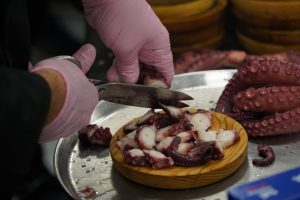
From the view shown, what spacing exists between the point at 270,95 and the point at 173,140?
31 cm

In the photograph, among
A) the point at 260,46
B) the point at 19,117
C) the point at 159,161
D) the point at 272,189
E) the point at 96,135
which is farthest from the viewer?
the point at 260,46

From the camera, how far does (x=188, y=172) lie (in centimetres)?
114

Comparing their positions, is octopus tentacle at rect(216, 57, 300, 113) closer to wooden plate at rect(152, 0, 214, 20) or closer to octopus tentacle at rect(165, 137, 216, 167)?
octopus tentacle at rect(165, 137, 216, 167)

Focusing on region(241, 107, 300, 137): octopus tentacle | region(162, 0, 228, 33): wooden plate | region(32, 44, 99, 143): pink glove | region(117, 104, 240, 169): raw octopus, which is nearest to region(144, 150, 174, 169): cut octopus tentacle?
region(117, 104, 240, 169): raw octopus

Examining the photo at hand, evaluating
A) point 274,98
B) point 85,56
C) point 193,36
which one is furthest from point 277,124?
point 193,36

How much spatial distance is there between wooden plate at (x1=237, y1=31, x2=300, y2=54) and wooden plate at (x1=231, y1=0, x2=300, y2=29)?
7 cm

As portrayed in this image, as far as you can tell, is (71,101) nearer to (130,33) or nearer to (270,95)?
(130,33)

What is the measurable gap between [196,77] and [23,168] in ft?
2.83

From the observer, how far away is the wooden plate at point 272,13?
1725 millimetres

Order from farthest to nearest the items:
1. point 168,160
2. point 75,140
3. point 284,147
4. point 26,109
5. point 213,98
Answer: point 213,98
point 75,140
point 284,147
point 168,160
point 26,109

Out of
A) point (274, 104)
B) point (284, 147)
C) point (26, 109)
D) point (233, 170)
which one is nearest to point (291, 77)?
point (274, 104)

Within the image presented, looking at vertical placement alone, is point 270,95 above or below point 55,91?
below

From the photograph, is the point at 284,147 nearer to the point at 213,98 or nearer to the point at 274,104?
the point at 274,104

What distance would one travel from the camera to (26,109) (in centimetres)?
92
